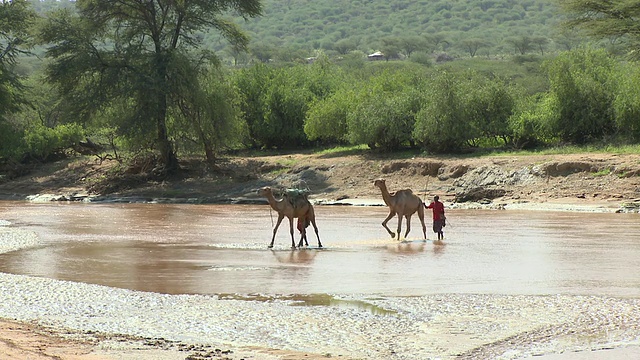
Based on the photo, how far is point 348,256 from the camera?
16.5 m

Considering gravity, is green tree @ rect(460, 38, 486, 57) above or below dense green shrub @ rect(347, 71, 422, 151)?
above

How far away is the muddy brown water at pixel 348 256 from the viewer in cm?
1279

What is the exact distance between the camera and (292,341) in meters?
9.03

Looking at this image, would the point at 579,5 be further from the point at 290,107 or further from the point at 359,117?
the point at 290,107

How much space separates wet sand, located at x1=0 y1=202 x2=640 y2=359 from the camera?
8664 mm

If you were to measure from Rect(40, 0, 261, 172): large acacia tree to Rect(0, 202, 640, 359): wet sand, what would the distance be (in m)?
27.4

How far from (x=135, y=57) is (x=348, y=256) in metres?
26.5

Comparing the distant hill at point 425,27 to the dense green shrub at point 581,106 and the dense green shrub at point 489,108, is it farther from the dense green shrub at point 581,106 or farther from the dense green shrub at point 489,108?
the dense green shrub at point 581,106

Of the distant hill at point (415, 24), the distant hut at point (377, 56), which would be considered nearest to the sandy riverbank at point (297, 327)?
the distant hut at point (377, 56)

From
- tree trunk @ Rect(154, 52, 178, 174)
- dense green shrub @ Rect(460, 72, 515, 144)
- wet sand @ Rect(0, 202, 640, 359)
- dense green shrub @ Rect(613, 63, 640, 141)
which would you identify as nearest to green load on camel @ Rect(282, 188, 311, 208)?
wet sand @ Rect(0, 202, 640, 359)

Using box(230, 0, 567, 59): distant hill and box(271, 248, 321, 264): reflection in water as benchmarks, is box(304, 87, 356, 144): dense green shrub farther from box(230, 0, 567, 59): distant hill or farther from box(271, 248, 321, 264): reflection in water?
box(230, 0, 567, 59): distant hill

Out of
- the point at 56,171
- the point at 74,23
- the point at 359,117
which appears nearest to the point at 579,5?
the point at 359,117

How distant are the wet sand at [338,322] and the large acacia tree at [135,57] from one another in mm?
27356

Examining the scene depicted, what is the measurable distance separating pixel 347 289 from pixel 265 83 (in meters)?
36.6
